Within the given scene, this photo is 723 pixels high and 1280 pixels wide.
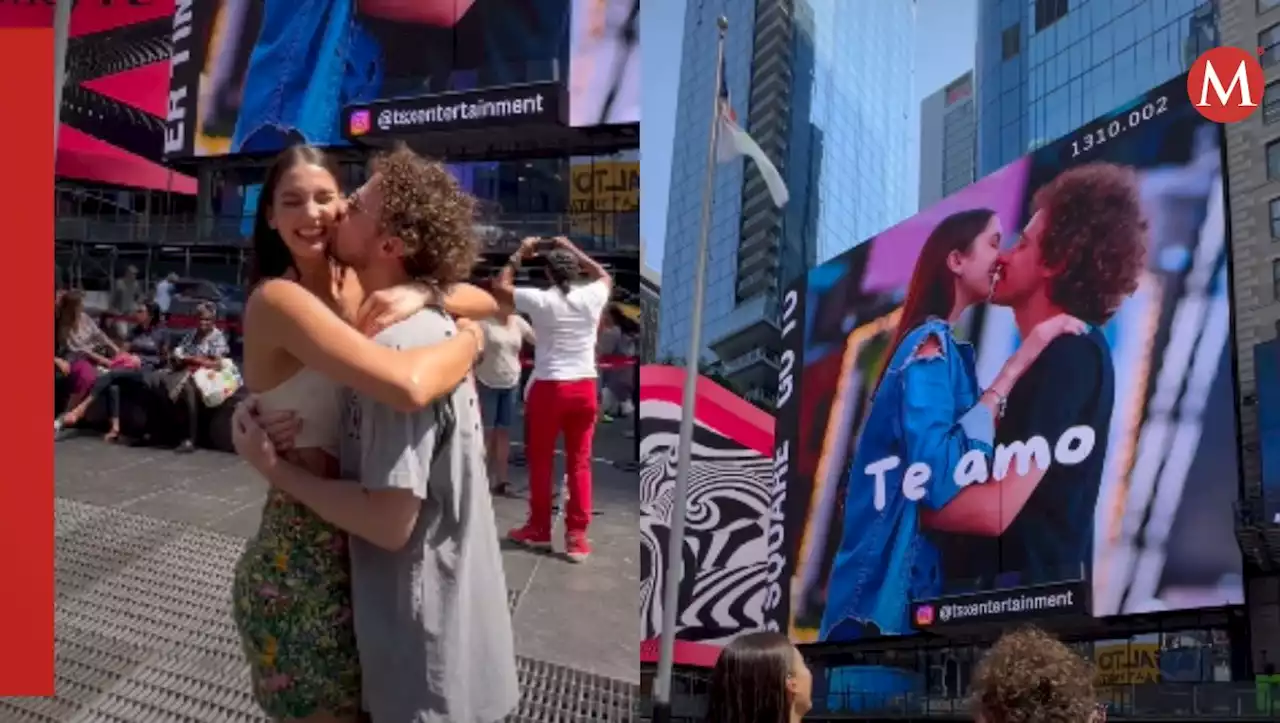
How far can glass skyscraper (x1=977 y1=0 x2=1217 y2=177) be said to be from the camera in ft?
33.2

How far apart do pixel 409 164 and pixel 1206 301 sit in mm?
10780

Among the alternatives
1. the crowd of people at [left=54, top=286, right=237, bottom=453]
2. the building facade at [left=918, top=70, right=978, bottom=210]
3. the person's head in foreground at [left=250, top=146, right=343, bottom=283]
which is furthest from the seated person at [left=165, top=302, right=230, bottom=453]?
the building facade at [left=918, top=70, right=978, bottom=210]

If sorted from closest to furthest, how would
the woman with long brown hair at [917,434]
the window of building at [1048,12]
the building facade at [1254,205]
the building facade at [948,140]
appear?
the building facade at [948,140]
the window of building at [1048,12]
the woman with long brown hair at [917,434]
the building facade at [1254,205]

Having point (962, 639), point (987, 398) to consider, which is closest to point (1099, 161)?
point (987, 398)

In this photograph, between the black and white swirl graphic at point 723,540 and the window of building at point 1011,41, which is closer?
the window of building at point 1011,41

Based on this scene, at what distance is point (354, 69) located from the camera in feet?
7.73

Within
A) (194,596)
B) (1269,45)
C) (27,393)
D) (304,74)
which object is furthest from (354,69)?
(1269,45)

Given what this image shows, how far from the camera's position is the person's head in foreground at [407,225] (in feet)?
3.25

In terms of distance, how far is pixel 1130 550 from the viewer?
11.1m

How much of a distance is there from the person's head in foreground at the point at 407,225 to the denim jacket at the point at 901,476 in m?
12.2

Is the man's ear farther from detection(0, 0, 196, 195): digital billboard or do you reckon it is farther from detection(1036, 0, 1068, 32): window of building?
detection(1036, 0, 1068, 32): window of building

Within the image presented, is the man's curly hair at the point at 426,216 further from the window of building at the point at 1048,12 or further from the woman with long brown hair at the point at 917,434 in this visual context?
the woman with long brown hair at the point at 917,434

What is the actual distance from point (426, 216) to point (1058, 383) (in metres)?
11.9

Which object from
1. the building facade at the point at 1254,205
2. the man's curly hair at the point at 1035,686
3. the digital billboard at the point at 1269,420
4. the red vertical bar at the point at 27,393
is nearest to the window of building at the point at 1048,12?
the building facade at the point at 1254,205
